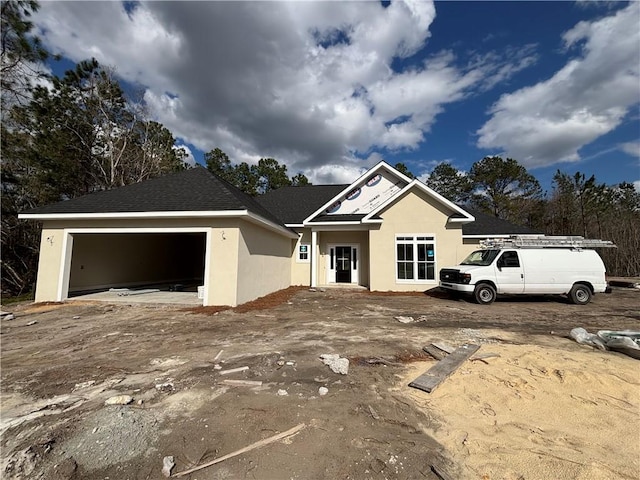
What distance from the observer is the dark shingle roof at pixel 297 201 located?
55.8 ft

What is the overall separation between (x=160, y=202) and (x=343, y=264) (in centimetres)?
931

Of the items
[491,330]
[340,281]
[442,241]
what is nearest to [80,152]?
[340,281]

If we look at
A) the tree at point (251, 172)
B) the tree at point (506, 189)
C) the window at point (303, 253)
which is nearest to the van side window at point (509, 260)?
the window at point (303, 253)

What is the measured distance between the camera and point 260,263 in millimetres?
11398

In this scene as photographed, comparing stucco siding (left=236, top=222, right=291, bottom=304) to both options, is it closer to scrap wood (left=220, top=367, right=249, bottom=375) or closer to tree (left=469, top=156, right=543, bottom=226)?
scrap wood (left=220, top=367, right=249, bottom=375)

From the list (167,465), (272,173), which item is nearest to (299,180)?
(272,173)

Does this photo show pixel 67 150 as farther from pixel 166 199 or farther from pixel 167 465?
pixel 167 465

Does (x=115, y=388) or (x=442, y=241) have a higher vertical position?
(x=442, y=241)

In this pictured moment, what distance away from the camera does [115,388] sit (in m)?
3.75

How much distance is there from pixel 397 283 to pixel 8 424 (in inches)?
492

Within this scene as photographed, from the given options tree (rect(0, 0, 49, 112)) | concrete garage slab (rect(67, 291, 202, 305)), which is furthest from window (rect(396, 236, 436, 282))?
tree (rect(0, 0, 49, 112))

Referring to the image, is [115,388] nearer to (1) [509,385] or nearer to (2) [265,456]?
(2) [265,456]

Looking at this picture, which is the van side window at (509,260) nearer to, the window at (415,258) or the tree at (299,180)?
the window at (415,258)

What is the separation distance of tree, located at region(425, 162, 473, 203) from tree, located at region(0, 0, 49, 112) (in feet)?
104
